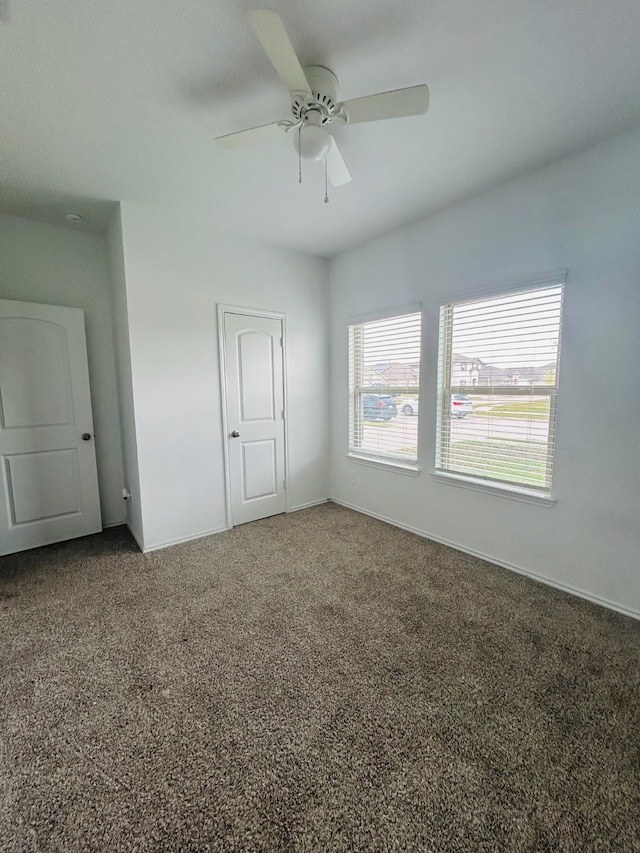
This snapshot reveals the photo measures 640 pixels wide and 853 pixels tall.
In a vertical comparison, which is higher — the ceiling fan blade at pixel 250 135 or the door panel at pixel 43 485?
the ceiling fan blade at pixel 250 135

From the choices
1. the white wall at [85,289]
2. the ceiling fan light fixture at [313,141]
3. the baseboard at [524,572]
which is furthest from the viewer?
the white wall at [85,289]

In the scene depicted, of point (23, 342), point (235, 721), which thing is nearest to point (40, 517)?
point (23, 342)

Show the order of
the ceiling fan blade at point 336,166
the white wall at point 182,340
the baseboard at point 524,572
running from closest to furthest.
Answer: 1. the ceiling fan blade at point 336,166
2. the baseboard at point 524,572
3. the white wall at point 182,340

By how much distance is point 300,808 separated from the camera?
3.67ft

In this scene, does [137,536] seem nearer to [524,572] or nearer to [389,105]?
[524,572]

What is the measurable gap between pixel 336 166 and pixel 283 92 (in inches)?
15.5

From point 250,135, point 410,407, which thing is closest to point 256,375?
point 410,407

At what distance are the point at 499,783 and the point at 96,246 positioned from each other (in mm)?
4454

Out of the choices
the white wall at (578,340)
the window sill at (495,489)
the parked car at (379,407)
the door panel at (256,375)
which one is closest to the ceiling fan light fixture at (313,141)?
the white wall at (578,340)

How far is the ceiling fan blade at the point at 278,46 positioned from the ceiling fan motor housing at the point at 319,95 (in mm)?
74

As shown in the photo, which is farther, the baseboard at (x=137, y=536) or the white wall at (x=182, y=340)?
the baseboard at (x=137, y=536)

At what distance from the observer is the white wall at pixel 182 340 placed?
8.92 feet

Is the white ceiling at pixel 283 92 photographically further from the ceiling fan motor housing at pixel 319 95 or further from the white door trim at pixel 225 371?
the white door trim at pixel 225 371

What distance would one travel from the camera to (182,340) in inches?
115
